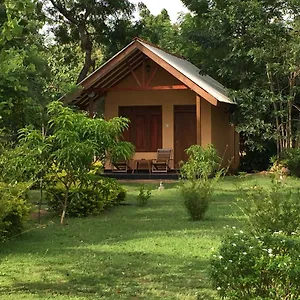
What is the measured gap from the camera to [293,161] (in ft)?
63.1

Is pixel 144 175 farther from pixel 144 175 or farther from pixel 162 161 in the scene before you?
pixel 162 161

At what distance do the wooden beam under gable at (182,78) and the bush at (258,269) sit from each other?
14.4 meters

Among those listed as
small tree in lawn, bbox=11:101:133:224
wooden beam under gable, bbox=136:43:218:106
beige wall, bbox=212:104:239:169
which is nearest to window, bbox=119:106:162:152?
beige wall, bbox=212:104:239:169

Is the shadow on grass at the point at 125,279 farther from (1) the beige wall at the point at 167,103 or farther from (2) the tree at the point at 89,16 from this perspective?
(2) the tree at the point at 89,16

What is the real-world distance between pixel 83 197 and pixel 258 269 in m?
7.94

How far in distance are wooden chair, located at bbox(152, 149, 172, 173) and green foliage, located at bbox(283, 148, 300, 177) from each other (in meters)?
4.17

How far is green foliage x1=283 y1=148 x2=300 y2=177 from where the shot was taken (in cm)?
1914

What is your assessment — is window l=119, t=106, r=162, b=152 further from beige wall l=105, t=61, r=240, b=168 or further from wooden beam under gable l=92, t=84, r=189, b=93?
wooden beam under gable l=92, t=84, r=189, b=93

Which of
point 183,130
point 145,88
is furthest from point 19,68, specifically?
point 183,130

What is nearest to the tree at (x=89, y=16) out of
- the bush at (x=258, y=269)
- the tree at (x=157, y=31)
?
the tree at (x=157, y=31)

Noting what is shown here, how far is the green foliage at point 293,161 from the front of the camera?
19141mm

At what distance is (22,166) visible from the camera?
9.88 meters

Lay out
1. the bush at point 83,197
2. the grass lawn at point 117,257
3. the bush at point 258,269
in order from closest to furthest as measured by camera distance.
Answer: the bush at point 258,269 < the grass lawn at point 117,257 < the bush at point 83,197

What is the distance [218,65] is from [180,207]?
423 inches
